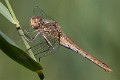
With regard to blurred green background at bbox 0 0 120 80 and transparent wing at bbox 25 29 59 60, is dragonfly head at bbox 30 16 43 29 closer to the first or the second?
transparent wing at bbox 25 29 59 60

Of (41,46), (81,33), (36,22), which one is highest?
(36,22)

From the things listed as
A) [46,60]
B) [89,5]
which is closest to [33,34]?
[89,5]

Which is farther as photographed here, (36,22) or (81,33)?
(81,33)

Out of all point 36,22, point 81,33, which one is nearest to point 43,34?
point 36,22

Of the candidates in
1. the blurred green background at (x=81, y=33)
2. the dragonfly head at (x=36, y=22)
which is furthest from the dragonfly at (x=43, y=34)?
the blurred green background at (x=81, y=33)

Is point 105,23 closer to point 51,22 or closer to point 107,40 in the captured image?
point 107,40

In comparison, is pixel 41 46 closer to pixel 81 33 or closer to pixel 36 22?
pixel 36 22

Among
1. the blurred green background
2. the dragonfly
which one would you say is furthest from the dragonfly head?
the blurred green background
